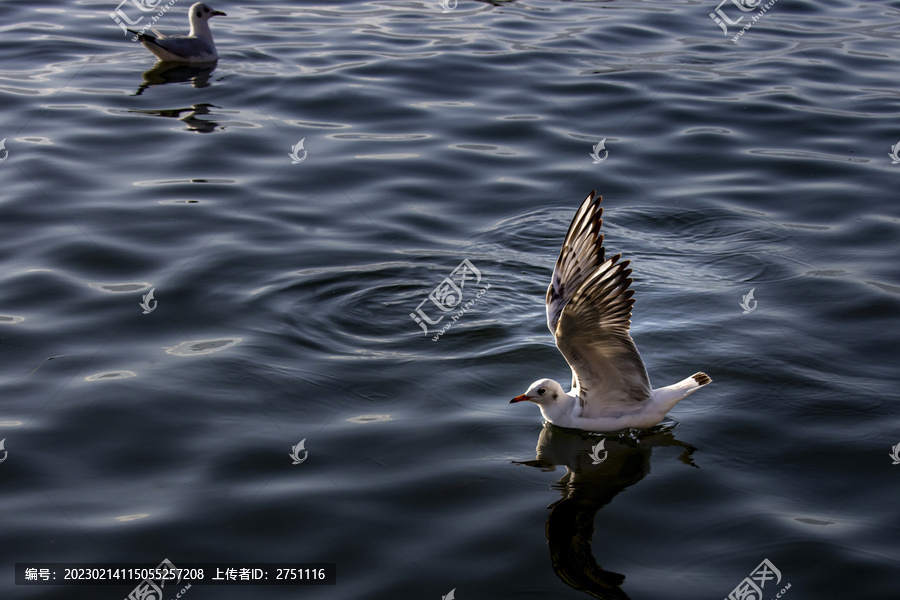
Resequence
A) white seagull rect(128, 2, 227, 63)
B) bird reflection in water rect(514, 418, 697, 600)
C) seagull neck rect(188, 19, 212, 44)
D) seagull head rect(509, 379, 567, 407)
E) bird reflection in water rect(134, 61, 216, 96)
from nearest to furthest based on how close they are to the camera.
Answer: bird reflection in water rect(514, 418, 697, 600) < seagull head rect(509, 379, 567, 407) < bird reflection in water rect(134, 61, 216, 96) < white seagull rect(128, 2, 227, 63) < seagull neck rect(188, 19, 212, 44)

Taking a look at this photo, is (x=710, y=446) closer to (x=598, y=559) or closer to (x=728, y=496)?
(x=728, y=496)

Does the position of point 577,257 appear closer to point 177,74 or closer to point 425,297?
point 425,297

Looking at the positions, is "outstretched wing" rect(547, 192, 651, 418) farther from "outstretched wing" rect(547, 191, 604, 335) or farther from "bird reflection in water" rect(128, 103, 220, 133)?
"bird reflection in water" rect(128, 103, 220, 133)

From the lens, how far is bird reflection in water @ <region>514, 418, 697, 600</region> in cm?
603

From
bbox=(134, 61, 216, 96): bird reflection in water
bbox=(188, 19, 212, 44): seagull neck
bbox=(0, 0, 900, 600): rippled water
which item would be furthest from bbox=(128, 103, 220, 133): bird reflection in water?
bbox=(188, 19, 212, 44): seagull neck

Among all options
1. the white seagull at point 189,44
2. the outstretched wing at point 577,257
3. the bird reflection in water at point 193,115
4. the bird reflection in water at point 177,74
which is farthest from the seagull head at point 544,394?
the white seagull at point 189,44

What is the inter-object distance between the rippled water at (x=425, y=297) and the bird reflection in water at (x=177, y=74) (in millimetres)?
158

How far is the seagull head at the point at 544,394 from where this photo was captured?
7253mm

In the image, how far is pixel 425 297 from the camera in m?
9.33

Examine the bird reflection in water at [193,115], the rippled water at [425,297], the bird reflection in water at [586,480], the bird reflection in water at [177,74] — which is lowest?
the bird reflection in water at [586,480]

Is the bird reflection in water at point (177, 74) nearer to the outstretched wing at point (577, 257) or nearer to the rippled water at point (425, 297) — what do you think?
the rippled water at point (425, 297)

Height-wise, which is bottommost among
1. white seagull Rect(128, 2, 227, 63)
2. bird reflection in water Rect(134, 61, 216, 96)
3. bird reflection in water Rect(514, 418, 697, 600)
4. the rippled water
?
bird reflection in water Rect(514, 418, 697, 600)

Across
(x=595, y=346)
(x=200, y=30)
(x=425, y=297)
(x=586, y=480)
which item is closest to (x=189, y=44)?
(x=200, y=30)

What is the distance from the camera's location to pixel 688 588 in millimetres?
5898
